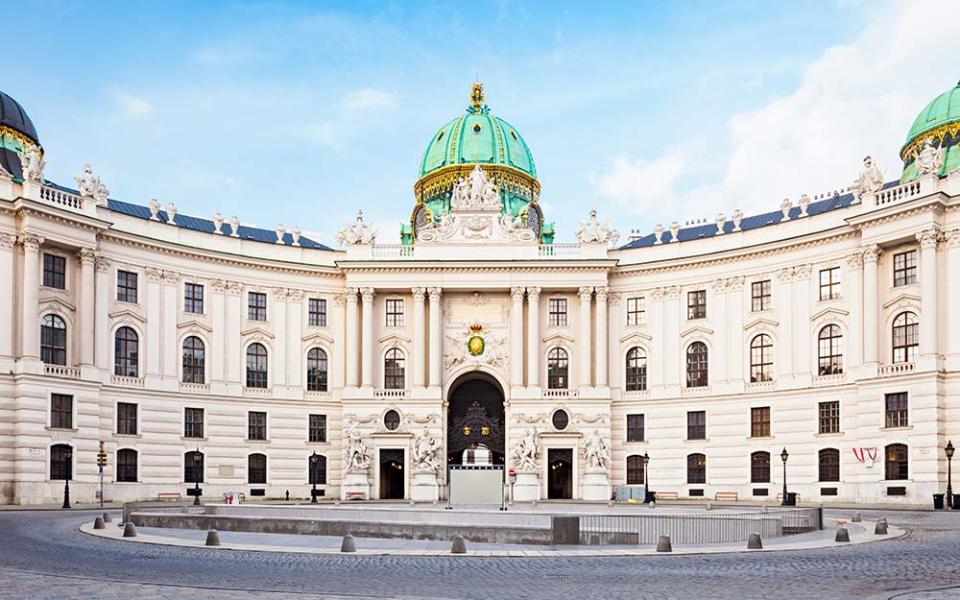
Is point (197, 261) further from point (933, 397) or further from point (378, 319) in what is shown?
point (933, 397)

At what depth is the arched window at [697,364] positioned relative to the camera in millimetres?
70688

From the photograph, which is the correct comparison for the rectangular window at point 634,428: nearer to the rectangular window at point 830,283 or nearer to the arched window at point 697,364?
the arched window at point 697,364

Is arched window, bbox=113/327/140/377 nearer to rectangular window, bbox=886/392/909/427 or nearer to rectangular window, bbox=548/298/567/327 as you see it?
rectangular window, bbox=548/298/567/327

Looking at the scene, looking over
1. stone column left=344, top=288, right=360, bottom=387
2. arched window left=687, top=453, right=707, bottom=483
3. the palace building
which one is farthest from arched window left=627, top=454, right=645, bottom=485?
stone column left=344, top=288, right=360, bottom=387

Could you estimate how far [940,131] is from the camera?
65500mm

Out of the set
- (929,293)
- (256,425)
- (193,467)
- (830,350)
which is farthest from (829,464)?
(193,467)

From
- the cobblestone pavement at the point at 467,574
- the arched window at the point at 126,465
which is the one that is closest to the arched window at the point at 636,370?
the arched window at the point at 126,465

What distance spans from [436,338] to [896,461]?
30766 mm

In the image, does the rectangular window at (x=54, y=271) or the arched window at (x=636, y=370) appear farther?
the arched window at (x=636, y=370)

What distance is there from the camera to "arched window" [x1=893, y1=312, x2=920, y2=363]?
5947 cm

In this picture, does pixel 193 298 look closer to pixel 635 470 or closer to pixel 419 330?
pixel 419 330

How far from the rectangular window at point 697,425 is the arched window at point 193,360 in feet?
107

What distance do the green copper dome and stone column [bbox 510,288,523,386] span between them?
2658cm

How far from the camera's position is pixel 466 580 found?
20.9 m
